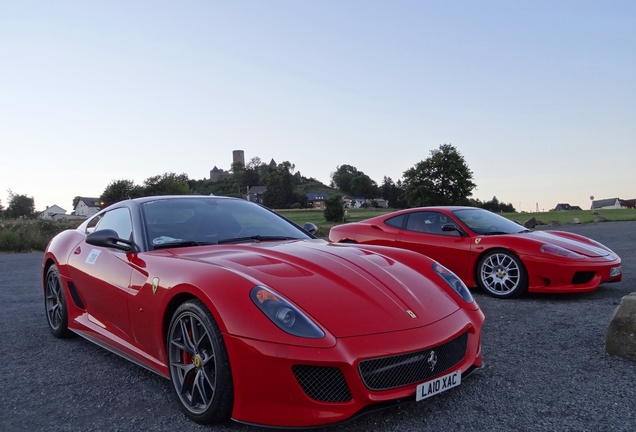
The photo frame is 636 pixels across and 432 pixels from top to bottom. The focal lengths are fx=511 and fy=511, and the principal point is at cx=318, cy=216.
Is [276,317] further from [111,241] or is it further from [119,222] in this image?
[119,222]

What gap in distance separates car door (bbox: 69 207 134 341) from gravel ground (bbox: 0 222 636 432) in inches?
15.3

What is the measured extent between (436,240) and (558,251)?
1562 mm

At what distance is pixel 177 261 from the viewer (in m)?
3.15

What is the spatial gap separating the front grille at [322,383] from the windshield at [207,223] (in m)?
1.59

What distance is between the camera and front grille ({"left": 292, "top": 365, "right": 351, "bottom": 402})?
238 cm

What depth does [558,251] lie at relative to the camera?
607 cm

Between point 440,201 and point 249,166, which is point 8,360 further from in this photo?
point 249,166

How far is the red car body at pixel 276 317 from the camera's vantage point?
94.3 inches

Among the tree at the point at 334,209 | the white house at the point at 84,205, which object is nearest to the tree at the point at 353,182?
the white house at the point at 84,205

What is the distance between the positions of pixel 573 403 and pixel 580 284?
11.6 ft

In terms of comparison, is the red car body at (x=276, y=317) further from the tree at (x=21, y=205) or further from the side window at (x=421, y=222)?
the tree at (x=21, y=205)

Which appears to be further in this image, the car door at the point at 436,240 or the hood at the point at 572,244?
the car door at the point at 436,240

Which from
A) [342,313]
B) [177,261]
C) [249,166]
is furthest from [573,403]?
[249,166]

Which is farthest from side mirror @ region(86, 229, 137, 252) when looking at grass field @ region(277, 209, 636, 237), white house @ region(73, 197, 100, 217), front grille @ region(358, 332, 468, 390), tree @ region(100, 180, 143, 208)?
white house @ region(73, 197, 100, 217)
